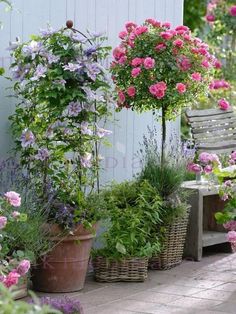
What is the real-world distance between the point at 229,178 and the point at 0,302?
356 cm

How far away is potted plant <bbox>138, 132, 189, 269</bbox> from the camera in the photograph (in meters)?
5.87

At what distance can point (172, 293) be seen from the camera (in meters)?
5.25

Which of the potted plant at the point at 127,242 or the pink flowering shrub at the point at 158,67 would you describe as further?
the pink flowering shrub at the point at 158,67

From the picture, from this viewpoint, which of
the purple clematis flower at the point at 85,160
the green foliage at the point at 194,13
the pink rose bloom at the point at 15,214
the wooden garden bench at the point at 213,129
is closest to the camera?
the pink rose bloom at the point at 15,214

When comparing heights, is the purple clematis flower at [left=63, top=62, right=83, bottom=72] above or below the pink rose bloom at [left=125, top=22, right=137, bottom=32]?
below

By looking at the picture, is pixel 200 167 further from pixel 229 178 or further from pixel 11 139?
pixel 11 139

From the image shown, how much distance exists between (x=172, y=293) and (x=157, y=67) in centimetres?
158

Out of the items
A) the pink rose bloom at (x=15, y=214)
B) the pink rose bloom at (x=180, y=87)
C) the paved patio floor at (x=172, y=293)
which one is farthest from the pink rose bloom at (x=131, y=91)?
the pink rose bloom at (x=15, y=214)

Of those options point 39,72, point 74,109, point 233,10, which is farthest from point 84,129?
point 233,10

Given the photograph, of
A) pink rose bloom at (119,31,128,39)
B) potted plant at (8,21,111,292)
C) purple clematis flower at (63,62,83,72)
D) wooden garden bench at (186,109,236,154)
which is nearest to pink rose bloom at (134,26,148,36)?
pink rose bloom at (119,31,128,39)

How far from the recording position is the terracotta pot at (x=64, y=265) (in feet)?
16.9

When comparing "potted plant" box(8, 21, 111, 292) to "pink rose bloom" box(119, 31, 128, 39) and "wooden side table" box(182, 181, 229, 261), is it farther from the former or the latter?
"wooden side table" box(182, 181, 229, 261)

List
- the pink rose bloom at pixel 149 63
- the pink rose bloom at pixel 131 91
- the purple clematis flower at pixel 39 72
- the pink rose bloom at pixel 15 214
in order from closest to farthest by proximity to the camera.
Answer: the pink rose bloom at pixel 15 214, the purple clematis flower at pixel 39 72, the pink rose bloom at pixel 149 63, the pink rose bloom at pixel 131 91

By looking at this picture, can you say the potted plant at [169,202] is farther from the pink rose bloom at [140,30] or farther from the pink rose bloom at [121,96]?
the pink rose bloom at [140,30]
